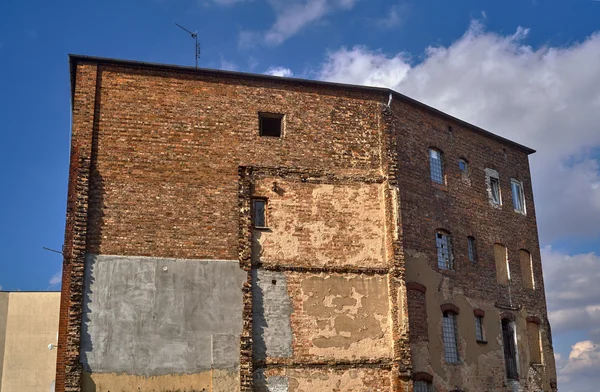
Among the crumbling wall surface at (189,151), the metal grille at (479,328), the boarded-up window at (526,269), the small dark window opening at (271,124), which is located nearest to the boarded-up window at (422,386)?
the metal grille at (479,328)

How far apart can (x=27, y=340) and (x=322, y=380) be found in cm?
1748

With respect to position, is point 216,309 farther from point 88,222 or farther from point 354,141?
point 354,141

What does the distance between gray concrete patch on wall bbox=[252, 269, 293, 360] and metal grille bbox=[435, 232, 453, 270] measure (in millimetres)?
6221

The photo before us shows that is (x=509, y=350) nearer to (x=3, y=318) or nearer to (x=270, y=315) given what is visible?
(x=270, y=315)

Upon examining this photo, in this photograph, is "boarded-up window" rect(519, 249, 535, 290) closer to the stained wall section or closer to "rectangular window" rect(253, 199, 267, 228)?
the stained wall section

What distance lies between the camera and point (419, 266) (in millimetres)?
21969

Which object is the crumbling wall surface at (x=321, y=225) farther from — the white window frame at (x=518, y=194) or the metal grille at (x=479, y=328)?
the white window frame at (x=518, y=194)

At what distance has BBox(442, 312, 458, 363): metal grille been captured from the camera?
2228 cm

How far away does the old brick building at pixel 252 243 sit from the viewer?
18234 millimetres

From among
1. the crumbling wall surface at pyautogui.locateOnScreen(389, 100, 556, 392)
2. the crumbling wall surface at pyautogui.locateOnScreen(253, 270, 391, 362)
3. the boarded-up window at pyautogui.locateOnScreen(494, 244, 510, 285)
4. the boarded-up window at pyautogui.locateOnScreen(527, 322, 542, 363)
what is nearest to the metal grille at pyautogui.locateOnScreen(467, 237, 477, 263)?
the crumbling wall surface at pyautogui.locateOnScreen(389, 100, 556, 392)

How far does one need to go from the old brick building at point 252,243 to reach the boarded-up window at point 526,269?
4.33m

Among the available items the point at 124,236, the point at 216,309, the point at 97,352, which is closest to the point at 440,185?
the point at 216,309

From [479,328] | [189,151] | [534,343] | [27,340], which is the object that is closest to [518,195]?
[534,343]

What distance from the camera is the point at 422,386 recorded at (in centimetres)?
2094
